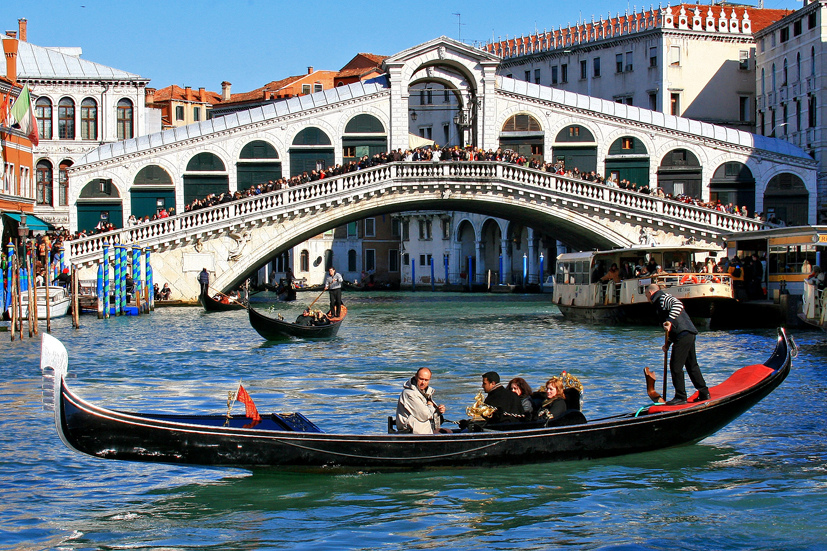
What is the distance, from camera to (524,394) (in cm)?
856

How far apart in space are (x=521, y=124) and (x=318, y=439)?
25.2m

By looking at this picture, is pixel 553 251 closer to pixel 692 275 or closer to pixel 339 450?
pixel 692 275

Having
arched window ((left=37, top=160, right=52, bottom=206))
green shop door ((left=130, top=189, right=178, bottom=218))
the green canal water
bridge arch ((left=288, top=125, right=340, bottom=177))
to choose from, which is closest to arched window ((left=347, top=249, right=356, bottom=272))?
arched window ((left=37, top=160, right=52, bottom=206))

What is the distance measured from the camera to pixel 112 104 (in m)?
36.0

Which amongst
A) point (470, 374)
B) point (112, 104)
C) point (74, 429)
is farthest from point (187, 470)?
point (112, 104)

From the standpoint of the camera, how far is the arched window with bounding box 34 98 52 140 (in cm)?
3550

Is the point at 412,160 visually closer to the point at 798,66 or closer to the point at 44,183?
the point at 44,183

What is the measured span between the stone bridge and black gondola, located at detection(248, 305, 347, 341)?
30.8ft

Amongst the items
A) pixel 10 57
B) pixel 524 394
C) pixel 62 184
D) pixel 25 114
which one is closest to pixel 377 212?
pixel 25 114

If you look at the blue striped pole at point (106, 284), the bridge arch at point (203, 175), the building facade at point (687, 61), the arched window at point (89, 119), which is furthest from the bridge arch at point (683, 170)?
the arched window at point (89, 119)

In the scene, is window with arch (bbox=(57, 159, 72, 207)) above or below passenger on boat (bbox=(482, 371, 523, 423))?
above

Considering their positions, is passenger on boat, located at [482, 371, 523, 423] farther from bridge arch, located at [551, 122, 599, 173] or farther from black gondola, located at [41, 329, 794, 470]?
bridge arch, located at [551, 122, 599, 173]

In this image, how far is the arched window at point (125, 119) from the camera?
3612 centimetres

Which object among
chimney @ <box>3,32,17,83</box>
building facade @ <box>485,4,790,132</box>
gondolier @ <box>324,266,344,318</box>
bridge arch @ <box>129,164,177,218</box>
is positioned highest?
building facade @ <box>485,4,790,132</box>
